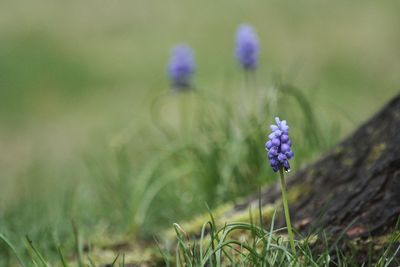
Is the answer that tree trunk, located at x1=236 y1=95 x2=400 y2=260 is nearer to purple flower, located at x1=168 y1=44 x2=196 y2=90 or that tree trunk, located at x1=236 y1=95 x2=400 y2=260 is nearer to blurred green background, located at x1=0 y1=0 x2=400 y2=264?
purple flower, located at x1=168 y1=44 x2=196 y2=90

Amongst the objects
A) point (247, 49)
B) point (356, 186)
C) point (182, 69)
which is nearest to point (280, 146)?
point (356, 186)

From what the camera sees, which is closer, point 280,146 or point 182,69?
point 280,146

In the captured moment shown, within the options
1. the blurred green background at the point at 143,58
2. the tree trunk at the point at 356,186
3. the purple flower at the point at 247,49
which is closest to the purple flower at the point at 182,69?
the purple flower at the point at 247,49

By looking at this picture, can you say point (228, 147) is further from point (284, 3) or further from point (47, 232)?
point (284, 3)

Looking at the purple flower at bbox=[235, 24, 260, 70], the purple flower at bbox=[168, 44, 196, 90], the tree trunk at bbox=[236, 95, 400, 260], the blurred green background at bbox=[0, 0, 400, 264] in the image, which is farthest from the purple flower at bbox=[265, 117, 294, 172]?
the blurred green background at bbox=[0, 0, 400, 264]

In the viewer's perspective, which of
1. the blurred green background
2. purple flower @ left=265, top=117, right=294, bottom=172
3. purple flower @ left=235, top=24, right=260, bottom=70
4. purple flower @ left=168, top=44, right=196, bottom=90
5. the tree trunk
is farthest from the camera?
the blurred green background

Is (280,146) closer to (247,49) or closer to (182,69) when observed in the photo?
(247,49)

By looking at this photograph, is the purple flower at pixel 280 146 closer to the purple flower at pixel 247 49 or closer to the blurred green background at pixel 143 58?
the purple flower at pixel 247 49
